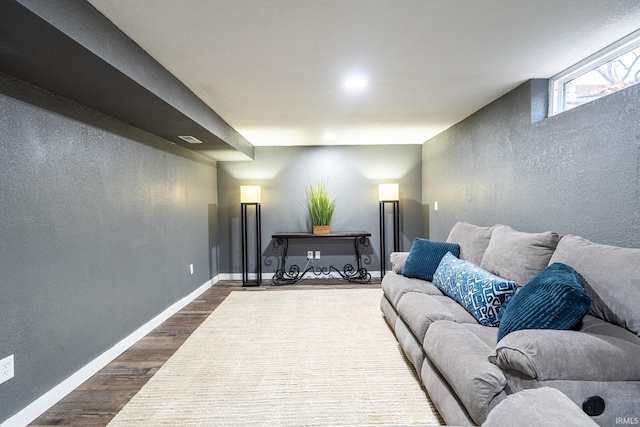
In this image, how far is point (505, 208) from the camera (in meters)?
3.18

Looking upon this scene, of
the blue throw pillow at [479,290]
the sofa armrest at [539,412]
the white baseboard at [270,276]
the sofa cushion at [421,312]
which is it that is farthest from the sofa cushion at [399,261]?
the sofa armrest at [539,412]

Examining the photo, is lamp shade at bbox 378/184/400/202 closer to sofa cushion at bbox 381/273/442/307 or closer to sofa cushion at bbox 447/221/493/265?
sofa cushion at bbox 447/221/493/265

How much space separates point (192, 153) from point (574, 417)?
473cm

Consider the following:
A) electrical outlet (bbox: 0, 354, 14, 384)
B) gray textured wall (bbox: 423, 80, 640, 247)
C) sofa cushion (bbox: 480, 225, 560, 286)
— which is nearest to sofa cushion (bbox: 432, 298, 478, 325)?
sofa cushion (bbox: 480, 225, 560, 286)

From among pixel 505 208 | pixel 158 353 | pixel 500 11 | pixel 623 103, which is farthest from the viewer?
pixel 505 208

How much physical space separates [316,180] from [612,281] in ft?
14.6

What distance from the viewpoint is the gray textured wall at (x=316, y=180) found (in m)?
5.69

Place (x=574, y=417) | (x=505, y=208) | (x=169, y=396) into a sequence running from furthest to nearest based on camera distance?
(x=505, y=208) < (x=169, y=396) < (x=574, y=417)

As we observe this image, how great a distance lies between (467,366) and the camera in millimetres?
1537

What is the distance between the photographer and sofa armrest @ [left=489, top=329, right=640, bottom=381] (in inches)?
51.7

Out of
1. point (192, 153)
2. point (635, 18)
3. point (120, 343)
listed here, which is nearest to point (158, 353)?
point (120, 343)

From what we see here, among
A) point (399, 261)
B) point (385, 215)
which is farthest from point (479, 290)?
point (385, 215)

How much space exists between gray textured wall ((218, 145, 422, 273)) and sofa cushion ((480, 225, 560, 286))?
3.19m

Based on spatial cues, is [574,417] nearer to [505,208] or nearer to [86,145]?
[505,208]
